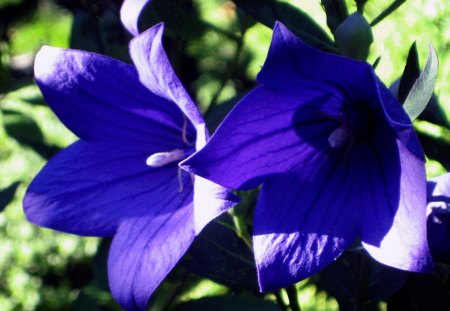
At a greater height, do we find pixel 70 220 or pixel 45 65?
pixel 45 65

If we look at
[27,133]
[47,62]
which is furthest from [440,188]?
[27,133]

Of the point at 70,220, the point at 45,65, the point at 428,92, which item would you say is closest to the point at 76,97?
the point at 45,65

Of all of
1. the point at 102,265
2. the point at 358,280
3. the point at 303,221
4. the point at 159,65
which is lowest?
the point at 102,265

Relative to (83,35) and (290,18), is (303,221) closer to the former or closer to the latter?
(290,18)

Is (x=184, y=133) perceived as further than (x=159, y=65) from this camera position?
Yes

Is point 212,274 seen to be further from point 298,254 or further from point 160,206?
point 298,254

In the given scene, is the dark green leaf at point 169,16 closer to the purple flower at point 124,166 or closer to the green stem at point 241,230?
the purple flower at point 124,166

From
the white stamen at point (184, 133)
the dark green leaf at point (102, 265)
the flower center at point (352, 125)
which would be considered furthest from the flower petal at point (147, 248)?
the dark green leaf at point (102, 265)
